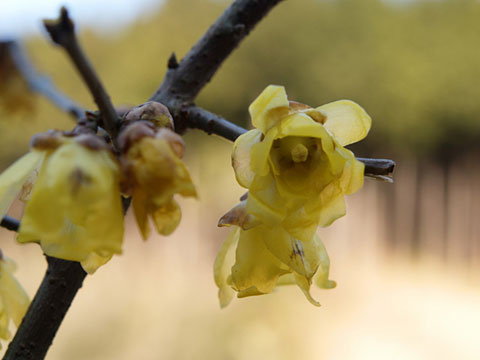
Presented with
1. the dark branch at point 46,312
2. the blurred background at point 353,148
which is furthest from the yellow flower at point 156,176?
the blurred background at point 353,148

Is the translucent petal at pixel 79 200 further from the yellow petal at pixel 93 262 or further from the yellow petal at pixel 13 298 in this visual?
the yellow petal at pixel 13 298

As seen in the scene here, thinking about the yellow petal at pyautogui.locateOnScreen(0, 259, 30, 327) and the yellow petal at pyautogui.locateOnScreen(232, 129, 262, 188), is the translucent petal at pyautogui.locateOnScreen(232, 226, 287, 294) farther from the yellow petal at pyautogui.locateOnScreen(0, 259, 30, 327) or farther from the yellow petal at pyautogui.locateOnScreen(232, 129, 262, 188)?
the yellow petal at pyautogui.locateOnScreen(0, 259, 30, 327)

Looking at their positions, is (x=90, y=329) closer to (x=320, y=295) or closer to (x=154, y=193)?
(x=320, y=295)

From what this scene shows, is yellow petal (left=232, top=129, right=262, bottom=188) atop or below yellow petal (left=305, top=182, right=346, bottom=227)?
atop

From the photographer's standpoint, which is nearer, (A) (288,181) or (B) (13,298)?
(A) (288,181)

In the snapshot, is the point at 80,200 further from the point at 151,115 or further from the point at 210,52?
the point at 210,52

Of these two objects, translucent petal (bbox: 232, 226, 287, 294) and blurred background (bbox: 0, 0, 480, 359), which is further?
blurred background (bbox: 0, 0, 480, 359)

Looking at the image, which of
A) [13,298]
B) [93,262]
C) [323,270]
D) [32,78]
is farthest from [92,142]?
[32,78]

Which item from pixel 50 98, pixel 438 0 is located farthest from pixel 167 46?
pixel 50 98

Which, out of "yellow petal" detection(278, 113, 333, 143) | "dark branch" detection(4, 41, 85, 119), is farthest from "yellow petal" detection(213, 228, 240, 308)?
"dark branch" detection(4, 41, 85, 119)
